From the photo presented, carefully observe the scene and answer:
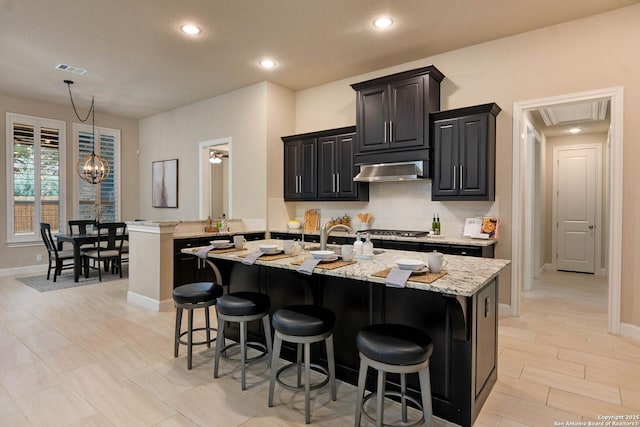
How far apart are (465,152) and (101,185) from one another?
737 cm

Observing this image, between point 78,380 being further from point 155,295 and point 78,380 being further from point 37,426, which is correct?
point 155,295

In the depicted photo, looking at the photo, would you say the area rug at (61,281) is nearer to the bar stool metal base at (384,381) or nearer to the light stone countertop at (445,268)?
the light stone countertop at (445,268)

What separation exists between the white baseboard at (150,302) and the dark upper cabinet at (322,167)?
2398mm

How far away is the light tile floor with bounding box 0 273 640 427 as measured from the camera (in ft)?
7.23

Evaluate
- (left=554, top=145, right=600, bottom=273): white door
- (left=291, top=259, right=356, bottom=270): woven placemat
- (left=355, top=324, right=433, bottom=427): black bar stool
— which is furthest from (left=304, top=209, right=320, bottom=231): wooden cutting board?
(left=554, top=145, right=600, bottom=273): white door

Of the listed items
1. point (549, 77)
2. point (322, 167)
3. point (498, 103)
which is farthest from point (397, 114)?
point (549, 77)

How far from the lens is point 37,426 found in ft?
6.90

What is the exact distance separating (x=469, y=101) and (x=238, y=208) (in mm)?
3827

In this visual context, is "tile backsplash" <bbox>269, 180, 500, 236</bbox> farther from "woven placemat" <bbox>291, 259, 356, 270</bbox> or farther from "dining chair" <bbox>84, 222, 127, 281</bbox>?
"dining chair" <bbox>84, 222, 127, 281</bbox>

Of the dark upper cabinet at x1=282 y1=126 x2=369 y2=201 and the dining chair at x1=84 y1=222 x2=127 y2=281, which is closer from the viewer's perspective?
the dark upper cabinet at x1=282 y1=126 x2=369 y2=201

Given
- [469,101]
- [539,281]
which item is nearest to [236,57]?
[469,101]

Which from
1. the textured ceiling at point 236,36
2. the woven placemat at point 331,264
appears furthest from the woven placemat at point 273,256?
the textured ceiling at point 236,36

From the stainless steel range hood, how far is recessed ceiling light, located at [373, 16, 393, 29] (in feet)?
5.10

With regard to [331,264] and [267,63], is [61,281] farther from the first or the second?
[331,264]
